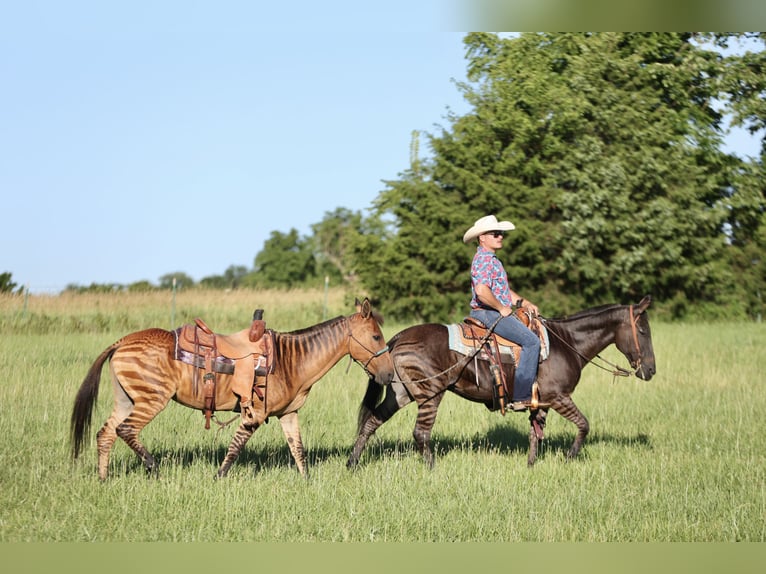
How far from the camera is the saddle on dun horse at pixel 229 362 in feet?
24.6

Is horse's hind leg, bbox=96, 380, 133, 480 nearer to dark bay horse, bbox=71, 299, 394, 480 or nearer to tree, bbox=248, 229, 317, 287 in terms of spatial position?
dark bay horse, bbox=71, 299, 394, 480

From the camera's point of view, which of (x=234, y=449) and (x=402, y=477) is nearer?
(x=234, y=449)

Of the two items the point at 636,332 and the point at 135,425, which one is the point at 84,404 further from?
the point at 636,332

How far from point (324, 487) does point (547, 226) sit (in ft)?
75.5

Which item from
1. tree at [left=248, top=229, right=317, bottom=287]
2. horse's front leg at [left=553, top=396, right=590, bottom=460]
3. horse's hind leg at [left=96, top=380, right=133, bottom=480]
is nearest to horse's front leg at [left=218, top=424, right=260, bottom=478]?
horse's hind leg at [left=96, top=380, right=133, bottom=480]

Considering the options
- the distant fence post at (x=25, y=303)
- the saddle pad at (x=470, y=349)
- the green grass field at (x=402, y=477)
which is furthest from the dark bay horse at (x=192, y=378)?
the distant fence post at (x=25, y=303)

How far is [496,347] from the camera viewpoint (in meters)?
8.77

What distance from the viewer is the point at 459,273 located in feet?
94.1

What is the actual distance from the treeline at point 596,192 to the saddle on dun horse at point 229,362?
20505 millimetres

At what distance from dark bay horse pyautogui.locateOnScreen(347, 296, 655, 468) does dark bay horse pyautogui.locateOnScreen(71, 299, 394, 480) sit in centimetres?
101

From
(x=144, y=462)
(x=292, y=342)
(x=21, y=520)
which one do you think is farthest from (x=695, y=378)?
(x=21, y=520)

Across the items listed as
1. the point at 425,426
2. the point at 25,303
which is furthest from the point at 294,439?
the point at 25,303

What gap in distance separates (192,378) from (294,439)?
1.15m

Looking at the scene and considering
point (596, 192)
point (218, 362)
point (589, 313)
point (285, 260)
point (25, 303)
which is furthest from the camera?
point (285, 260)
